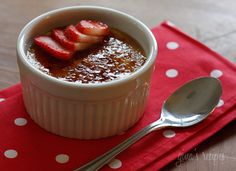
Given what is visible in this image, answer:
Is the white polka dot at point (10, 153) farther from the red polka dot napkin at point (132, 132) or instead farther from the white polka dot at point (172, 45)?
the white polka dot at point (172, 45)

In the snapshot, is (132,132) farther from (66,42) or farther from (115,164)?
(66,42)

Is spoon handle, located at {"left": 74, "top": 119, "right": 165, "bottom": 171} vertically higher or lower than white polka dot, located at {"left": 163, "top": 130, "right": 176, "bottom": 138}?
higher

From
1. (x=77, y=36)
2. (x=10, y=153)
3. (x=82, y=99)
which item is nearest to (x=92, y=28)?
(x=77, y=36)

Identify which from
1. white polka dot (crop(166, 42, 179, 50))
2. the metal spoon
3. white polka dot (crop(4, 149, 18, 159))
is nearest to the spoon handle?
the metal spoon

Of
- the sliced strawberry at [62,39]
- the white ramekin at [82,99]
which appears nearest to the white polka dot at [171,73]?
the white ramekin at [82,99]

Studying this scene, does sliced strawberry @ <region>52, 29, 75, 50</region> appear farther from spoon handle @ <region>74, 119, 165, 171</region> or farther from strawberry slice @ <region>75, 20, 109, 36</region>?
spoon handle @ <region>74, 119, 165, 171</region>
